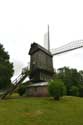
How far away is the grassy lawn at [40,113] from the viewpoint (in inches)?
1026

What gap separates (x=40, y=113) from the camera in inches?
1166

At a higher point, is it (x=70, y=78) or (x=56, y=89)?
(x=70, y=78)

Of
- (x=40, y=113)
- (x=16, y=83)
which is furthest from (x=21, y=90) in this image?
(x=40, y=113)

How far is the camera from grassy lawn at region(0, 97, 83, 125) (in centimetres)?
2606

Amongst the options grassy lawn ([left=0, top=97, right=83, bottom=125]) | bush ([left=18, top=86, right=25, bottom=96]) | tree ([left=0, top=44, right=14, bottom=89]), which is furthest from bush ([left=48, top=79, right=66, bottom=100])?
tree ([left=0, top=44, right=14, bottom=89])

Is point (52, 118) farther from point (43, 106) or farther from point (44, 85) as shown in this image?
point (44, 85)

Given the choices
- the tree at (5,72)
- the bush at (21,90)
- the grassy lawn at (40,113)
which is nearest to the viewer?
the grassy lawn at (40,113)

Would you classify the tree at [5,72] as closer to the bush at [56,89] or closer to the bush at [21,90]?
the bush at [21,90]

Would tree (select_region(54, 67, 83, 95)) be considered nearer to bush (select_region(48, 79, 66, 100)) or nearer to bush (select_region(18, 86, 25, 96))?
bush (select_region(18, 86, 25, 96))

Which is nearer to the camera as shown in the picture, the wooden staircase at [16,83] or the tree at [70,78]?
the wooden staircase at [16,83]

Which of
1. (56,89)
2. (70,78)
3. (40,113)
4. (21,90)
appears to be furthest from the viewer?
(70,78)

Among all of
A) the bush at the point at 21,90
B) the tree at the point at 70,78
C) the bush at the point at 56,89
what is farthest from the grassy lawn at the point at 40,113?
the tree at the point at 70,78

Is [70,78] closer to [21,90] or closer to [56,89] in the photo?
[21,90]

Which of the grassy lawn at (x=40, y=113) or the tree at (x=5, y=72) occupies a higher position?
the tree at (x=5, y=72)
